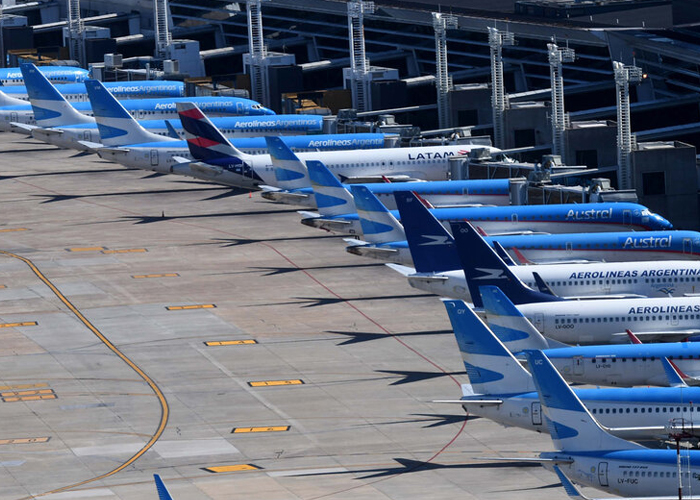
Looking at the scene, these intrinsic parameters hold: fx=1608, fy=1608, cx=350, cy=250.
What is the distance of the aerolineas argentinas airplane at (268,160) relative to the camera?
12500 cm

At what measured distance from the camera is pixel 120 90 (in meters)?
168

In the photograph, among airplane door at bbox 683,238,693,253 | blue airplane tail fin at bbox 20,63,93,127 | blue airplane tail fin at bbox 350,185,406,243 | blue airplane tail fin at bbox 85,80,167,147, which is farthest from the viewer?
blue airplane tail fin at bbox 20,63,93,127

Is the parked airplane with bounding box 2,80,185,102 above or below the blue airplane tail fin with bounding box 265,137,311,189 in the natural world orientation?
above

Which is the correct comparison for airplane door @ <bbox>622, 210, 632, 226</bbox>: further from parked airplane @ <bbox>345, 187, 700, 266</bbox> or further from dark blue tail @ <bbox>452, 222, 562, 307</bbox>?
dark blue tail @ <bbox>452, 222, 562, 307</bbox>

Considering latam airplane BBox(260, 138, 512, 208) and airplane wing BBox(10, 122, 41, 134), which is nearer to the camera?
latam airplane BBox(260, 138, 512, 208)

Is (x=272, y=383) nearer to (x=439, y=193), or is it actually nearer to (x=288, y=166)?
(x=439, y=193)

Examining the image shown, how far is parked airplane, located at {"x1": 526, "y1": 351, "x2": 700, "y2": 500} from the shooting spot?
58.2 meters

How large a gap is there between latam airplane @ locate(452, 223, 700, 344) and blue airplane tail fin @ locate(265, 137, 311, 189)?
38.6m

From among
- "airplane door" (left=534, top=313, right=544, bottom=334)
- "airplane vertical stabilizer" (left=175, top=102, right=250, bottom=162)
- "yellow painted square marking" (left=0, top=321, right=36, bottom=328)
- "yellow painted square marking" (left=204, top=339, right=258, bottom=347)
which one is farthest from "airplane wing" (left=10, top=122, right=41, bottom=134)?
"airplane door" (left=534, top=313, right=544, bottom=334)

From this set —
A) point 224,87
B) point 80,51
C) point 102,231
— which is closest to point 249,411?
point 102,231

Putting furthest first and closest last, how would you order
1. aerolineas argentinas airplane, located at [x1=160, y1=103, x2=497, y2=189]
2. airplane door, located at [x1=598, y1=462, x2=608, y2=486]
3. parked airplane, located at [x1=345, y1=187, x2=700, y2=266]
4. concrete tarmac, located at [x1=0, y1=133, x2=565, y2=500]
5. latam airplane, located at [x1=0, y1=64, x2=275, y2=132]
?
latam airplane, located at [x1=0, y1=64, x2=275, y2=132] → aerolineas argentinas airplane, located at [x1=160, y1=103, x2=497, y2=189] → parked airplane, located at [x1=345, y1=187, x2=700, y2=266] → concrete tarmac, located at [x1=0, y1=133, x2=565, y2=500] → airplane door, located at [x1=598, y1=462, x2=608, y2=486]

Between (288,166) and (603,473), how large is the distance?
62212 mm

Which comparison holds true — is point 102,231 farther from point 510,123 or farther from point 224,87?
point 224,87

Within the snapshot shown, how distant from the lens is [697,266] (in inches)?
3479
